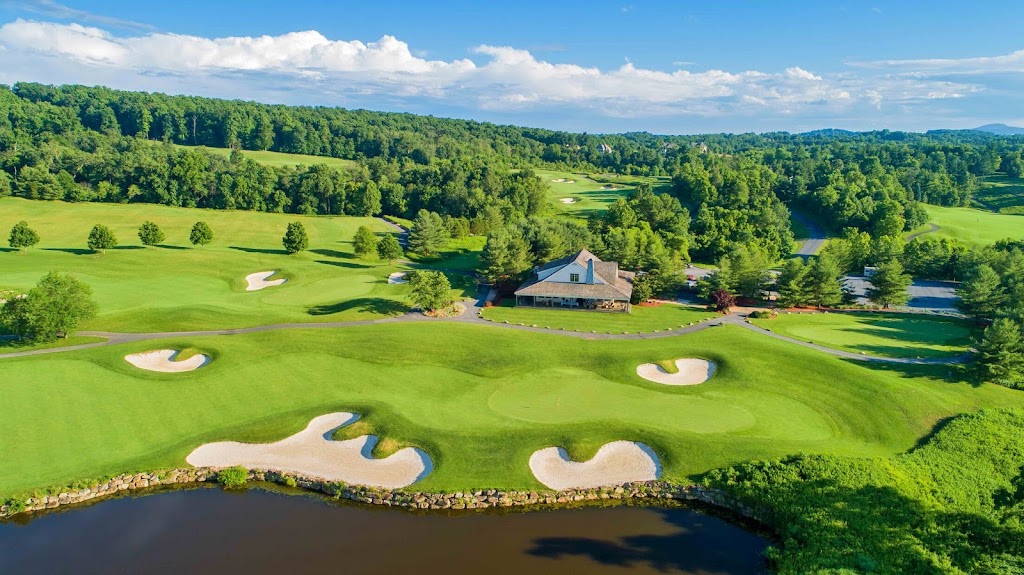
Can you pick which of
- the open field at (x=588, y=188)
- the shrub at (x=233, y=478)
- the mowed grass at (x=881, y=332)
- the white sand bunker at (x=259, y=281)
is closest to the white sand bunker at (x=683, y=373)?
the mowed grass at (x=881, y=332)

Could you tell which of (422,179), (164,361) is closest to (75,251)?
(164,361)

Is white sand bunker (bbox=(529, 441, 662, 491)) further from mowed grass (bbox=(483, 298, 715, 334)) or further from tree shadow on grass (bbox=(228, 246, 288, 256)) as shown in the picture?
tree shadow on grass (bbox=(228, 246, 288, 256))

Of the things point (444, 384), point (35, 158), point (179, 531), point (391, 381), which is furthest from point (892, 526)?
point (35, 158)

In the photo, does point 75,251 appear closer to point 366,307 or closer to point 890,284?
point 366,307

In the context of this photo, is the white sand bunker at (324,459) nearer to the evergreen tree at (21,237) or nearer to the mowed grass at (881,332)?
the mowed grass at (881,332)

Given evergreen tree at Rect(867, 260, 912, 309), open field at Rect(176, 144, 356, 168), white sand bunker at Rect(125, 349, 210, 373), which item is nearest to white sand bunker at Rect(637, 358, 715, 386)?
evergreen tree at Rect(867, 260, 912, 309)

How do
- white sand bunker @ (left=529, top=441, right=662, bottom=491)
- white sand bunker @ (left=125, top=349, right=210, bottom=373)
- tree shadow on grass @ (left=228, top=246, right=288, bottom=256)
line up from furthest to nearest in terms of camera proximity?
1. tree shadow on grass @ (left=228, top=246, right=288, bottom=256)
2. white sand bunker @ (left=125, top=349, right=210, bottom=373)
3. white sand bunker @ (left=529, top=441, right=662, bottom=491)
